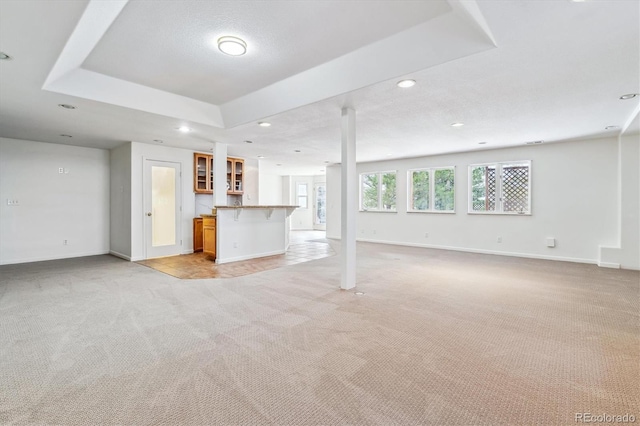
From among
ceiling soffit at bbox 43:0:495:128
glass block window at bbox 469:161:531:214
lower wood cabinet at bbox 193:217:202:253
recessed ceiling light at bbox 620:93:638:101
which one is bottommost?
lower wood cabinet at bbox 193:217:202:253

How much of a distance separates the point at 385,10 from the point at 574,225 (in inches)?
239

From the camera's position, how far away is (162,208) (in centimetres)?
663

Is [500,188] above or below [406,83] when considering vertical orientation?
below

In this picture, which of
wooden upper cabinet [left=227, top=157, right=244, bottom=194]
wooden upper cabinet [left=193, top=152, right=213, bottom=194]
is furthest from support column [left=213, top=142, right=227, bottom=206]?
wooden upper cabinet [left=227, top=157, right=244, bottom=194]

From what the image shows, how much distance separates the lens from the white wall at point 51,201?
5.71 meters

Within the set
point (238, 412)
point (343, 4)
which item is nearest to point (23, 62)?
point (343, 4)

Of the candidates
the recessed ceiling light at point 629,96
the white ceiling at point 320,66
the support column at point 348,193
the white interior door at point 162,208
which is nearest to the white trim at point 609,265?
the white ceiling at point 320,66

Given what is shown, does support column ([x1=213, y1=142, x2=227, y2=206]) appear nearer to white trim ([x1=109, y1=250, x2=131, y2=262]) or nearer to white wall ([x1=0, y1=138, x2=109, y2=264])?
white trim ([x1=109, y1=250, x2=131, y2=262])

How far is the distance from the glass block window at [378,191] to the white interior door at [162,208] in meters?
5.30

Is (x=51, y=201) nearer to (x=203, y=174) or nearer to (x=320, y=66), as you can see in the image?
(x=203, y=174)

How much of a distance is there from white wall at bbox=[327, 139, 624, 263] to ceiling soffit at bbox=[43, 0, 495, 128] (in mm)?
5048

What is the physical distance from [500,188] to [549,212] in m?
1.07

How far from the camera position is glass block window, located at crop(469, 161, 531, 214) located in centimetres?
646

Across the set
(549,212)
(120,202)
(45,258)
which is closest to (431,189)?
(549,212)
